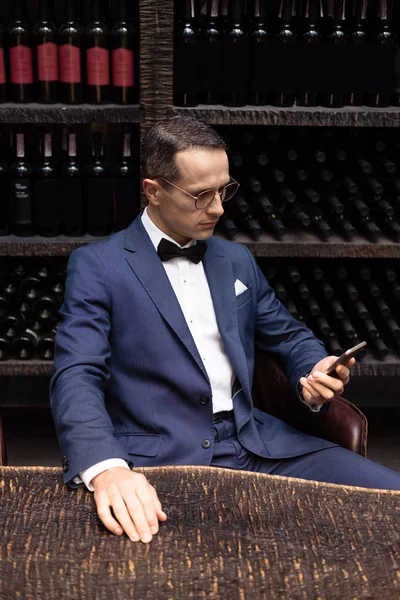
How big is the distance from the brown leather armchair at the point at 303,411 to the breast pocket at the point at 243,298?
0.63 ft

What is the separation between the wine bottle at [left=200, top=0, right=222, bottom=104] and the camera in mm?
2660

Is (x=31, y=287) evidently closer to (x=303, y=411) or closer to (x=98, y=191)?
(x=98, y=191)

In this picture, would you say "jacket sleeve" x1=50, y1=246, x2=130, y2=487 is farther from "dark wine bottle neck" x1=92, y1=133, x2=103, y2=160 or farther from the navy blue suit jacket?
"dark wine bottle neck" x1=92, y1=133, x2=103, y2=160

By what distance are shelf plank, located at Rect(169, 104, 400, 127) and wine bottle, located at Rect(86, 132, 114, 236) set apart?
0.36 meters

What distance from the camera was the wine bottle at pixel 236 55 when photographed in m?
2.66

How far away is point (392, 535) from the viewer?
127 centimetres

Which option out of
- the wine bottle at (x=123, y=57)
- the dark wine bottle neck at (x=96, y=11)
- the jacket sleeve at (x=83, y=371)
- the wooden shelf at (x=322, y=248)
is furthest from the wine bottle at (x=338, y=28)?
the jacket sleeve at (x=83, y=371)

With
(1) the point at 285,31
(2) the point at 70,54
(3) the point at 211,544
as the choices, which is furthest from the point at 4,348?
(3) the point at 211,544

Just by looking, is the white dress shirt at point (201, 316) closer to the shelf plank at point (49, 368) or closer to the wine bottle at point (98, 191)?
the wine bottle at point (98, 191)

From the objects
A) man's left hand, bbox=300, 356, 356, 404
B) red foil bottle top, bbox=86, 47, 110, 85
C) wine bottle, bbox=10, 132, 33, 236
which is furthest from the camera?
wine bottle, bbox=10, 132, 33, 236

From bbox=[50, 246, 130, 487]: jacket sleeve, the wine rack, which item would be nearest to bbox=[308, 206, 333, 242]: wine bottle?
the wine rack

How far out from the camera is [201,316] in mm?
2057

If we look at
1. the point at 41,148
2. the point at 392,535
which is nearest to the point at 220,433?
the point at 392,535

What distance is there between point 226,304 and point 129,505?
2.81 feet
